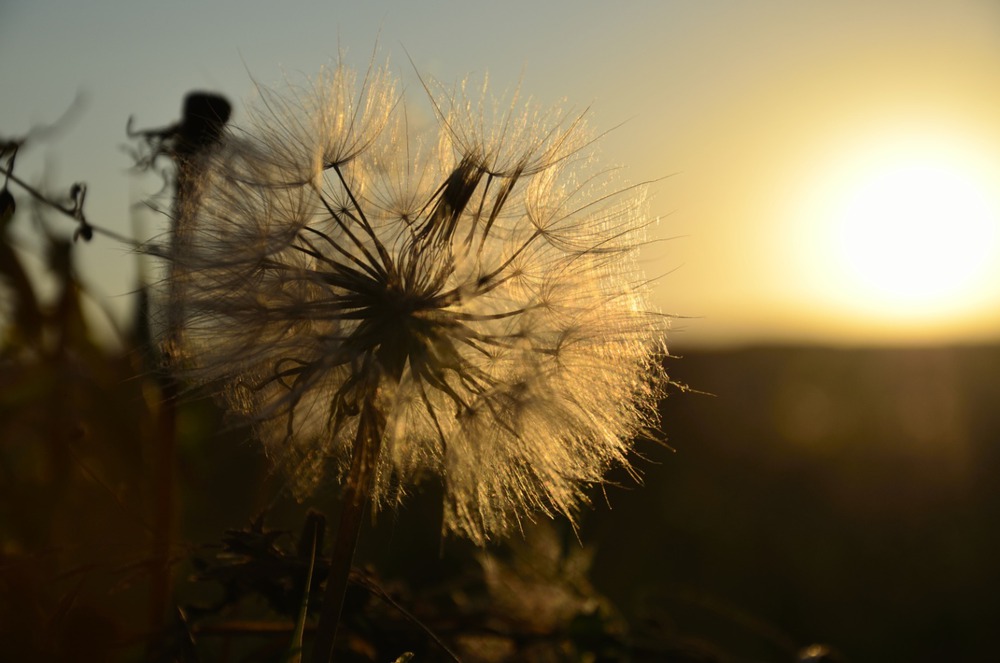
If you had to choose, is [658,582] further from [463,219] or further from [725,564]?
[463,219]

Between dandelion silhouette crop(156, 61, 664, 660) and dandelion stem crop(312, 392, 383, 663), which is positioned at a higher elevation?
dandelion silhouette crop(156, 61, 664, 660)

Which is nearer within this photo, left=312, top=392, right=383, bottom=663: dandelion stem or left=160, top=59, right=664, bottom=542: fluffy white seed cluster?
left=312, top=392, right=383, bottom=663: dandelion stem

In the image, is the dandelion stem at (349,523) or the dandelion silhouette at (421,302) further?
the dandelion silhouette at (421,302)

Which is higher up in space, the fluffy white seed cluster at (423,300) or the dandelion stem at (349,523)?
the fluffy white seed cluster at (423,300)

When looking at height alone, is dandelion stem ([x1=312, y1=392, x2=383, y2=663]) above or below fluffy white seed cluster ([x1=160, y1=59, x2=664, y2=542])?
below

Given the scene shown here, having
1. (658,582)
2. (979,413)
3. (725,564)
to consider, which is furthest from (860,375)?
(658,582)

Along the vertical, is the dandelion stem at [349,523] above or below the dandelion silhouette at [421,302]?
below
